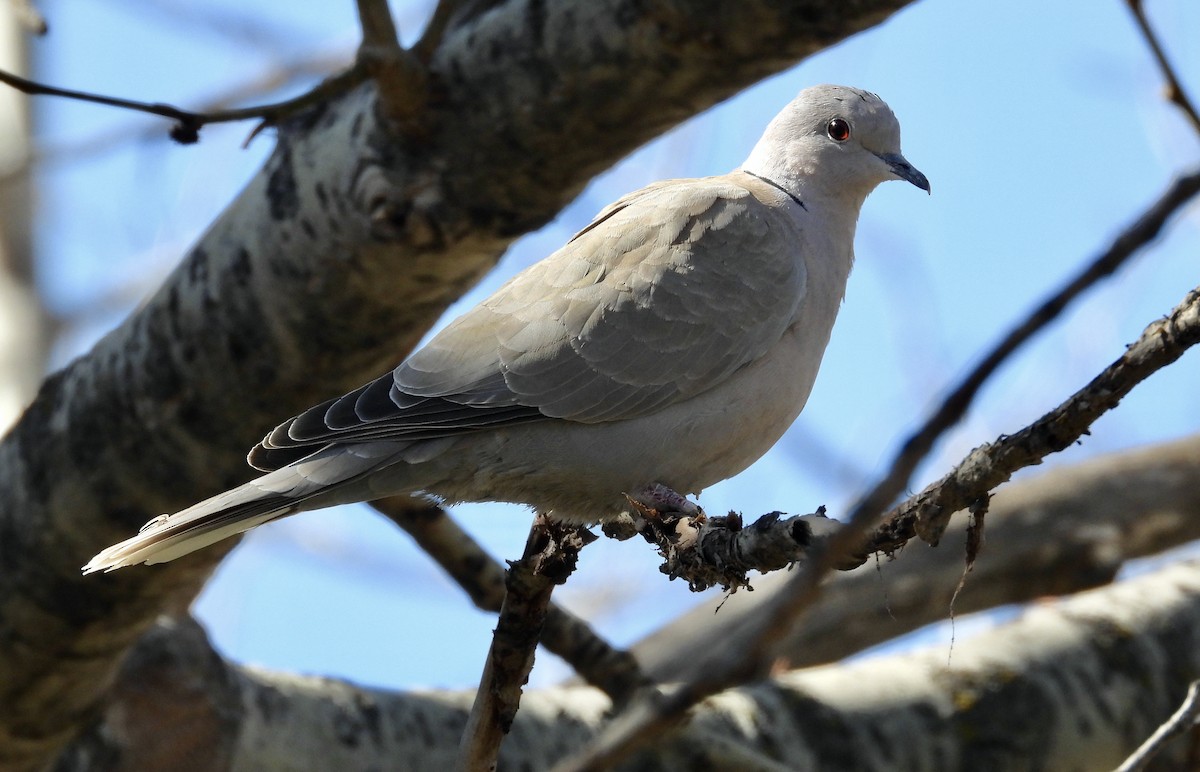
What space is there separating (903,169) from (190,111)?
6.11ft

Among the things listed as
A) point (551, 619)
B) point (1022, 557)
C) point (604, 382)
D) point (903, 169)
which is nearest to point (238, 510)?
point (604, 382)

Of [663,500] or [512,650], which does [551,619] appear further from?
[512,650]

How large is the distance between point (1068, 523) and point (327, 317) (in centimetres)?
289

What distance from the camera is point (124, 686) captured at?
11.9ft

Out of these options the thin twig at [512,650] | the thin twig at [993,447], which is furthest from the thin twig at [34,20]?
the thin twig at [993,447]

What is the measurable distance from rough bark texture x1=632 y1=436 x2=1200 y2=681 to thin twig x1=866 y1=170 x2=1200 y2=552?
2.90 metres

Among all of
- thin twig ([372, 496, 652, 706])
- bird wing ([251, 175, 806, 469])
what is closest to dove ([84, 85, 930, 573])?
bird wing ([251, 175, 806, 469])

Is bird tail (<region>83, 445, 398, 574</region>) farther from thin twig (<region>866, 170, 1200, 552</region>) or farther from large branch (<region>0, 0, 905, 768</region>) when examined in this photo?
thin twig (<region>866, 170, 1200, 552</region>)

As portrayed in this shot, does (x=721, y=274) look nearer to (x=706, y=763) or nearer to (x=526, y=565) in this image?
(x=526, y=565)

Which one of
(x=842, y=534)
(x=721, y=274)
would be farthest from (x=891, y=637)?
(x=842, y=534)

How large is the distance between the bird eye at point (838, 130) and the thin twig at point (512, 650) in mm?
1569

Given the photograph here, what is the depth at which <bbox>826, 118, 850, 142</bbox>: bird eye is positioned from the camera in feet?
11.1

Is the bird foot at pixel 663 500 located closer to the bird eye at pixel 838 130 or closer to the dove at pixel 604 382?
the dove at pixel 604 382

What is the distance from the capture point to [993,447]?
144 cm
